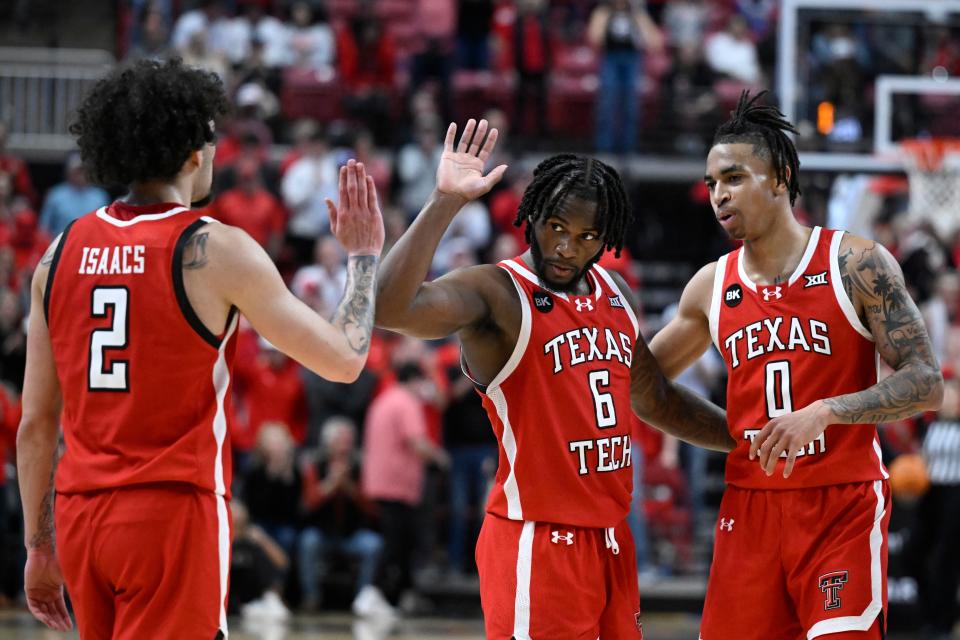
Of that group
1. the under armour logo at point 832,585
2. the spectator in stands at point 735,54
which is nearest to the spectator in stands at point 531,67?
the spectator in stands at point 735,54

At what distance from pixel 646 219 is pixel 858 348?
12.2m

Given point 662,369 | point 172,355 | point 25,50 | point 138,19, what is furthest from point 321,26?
point 172,355

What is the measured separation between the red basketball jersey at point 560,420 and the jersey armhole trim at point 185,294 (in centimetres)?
112

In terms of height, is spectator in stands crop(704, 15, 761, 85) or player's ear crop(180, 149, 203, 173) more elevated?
spectator in stands crop(704, 15, 761, 85)

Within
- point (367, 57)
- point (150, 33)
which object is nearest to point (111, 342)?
point (150, 33)

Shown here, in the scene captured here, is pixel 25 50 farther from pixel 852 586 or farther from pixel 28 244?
pixel 852 586

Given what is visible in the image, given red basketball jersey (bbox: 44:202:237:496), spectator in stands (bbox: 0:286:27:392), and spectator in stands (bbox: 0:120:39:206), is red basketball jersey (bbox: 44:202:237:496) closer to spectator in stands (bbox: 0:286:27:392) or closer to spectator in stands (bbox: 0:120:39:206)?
spectator in stands (bbox: 0:286:27:392)

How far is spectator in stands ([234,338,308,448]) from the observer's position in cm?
1154

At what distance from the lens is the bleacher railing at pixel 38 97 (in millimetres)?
16531

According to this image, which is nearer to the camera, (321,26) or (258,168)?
(258,168)

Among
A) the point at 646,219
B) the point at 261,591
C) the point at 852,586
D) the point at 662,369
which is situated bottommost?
the point at 261,591

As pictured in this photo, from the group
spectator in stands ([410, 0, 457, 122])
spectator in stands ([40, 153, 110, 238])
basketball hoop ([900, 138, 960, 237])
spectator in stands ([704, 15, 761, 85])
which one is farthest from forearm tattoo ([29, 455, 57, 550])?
spectator in stands ([704, 15, 761, 85])

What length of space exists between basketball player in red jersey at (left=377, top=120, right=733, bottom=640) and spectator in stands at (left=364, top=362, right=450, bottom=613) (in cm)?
644

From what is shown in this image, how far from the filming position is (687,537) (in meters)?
12.2
